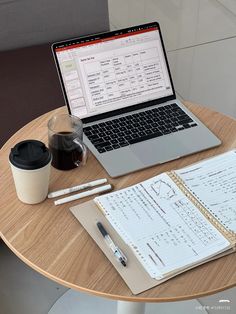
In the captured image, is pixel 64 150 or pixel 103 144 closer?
pixel 64 150

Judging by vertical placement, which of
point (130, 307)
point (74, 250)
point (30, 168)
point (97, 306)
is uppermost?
point (30, 168)

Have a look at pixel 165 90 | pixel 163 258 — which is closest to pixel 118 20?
pixel 165 90

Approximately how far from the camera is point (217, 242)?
1197mm

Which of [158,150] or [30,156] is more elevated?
[30,156]

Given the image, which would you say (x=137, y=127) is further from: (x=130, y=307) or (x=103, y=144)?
(x=130, y=307)

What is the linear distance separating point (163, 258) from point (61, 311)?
0.76 metres

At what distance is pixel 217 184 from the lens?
4.39 feet

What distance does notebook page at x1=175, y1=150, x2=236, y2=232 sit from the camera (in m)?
1.27

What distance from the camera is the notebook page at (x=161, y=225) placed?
116 centimetres

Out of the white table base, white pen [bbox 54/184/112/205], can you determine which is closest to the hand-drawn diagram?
white pen [bbox 54/184/112/205]

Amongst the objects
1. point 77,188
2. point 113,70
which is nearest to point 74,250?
point 77,188

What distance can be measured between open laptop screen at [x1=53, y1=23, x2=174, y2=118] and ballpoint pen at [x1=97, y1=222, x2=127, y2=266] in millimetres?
383

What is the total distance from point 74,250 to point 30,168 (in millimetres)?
196

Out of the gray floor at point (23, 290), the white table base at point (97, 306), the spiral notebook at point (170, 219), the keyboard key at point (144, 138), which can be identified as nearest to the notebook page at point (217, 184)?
the spiral notebook at point (170, 219)
